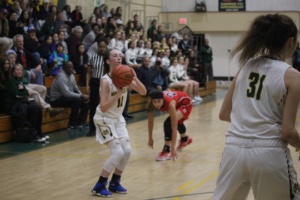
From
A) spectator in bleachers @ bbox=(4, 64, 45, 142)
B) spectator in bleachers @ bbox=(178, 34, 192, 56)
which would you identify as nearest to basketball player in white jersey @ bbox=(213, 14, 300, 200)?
spectator in bleachers @ bbox=(4, 64, 45, 142)

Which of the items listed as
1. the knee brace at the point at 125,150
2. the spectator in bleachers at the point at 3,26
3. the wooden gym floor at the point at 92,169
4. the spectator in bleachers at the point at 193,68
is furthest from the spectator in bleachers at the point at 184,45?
the knee brace at the point at 125,150

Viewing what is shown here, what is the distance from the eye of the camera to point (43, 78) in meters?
12.4

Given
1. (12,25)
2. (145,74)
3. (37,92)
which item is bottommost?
(145,74)

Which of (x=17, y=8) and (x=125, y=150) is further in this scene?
(x=17, y=8)

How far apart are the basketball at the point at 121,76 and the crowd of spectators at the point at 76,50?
432 cm

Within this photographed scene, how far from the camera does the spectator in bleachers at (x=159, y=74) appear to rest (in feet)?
50.7

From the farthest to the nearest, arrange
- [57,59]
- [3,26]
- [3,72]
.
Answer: [57,59]
[3,26]
[3,72]

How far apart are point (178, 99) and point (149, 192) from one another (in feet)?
8.06

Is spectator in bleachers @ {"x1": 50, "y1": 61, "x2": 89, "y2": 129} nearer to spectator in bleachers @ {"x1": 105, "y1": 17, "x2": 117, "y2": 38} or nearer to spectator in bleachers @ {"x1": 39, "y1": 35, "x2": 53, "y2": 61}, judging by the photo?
spectator in bleachers @ {"x1": 39, "y1": 35, "x2": 53, "y2": 61}

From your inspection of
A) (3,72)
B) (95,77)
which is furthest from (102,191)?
(95,77)

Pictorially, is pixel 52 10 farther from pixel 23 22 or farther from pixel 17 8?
pixel 23 22

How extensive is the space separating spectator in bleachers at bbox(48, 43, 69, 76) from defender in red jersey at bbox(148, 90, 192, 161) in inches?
187

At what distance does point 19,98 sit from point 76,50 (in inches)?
161

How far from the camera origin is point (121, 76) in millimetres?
6184
